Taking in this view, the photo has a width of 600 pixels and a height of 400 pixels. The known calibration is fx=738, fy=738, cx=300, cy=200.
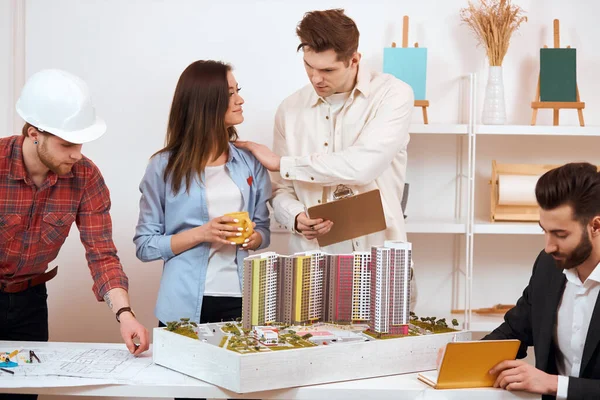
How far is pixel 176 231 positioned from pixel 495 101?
1.76 m

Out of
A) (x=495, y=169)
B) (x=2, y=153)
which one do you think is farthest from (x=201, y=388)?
(x=495, y=169)

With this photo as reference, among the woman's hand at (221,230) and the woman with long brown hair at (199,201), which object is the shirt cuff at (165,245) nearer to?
the woman with long brown hair at (199,201)

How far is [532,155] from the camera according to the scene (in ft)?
12.7

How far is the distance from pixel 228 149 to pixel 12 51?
169 cm

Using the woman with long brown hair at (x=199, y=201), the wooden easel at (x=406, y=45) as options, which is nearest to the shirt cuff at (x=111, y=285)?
the woman with long brown hair at (x=199, y=201)

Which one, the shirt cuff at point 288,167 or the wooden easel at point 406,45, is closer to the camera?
the shirt cuff at point 288,167

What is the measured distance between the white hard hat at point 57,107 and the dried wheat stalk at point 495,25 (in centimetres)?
204

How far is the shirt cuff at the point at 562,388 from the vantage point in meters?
1.97

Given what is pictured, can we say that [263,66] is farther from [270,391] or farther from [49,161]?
[270,391]

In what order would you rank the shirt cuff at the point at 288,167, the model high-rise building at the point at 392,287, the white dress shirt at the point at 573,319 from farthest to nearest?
the shirt cuff at the point at 288,167 < the model high-rise building at the point at 392,287 < the white dress shirt at the point at 573,319

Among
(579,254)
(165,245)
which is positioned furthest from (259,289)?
(579,254)

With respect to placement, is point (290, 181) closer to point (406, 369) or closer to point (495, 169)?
point (406, 369)

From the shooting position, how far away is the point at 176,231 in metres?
2.67

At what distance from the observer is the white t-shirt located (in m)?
2.60
